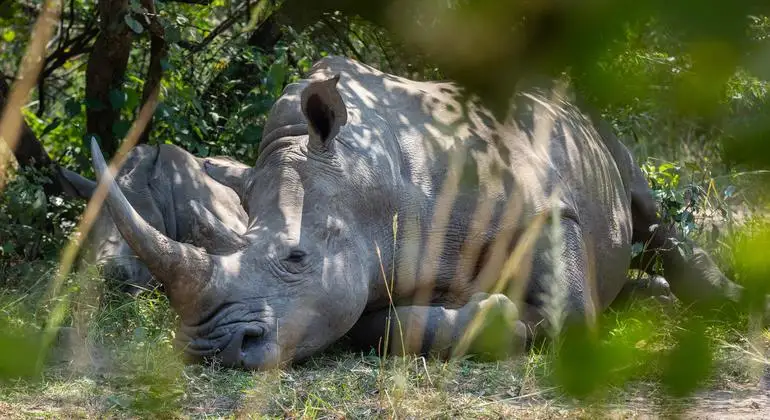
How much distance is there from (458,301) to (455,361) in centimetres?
74

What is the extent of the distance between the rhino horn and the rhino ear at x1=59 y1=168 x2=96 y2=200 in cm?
248

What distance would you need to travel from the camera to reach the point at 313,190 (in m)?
5.43

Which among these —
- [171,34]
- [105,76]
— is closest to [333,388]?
[171,34]

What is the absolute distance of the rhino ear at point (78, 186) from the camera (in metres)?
7.33

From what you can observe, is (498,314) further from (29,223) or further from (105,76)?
(105,76)

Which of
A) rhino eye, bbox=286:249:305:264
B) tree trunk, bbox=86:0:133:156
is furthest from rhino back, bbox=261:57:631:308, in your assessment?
tree trunk, bbox=86:0:133:156

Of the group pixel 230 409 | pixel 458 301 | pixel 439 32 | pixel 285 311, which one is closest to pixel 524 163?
pixel 458 301

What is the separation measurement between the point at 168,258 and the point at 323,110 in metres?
1.08

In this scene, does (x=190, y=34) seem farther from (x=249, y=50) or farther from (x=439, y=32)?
(x=439, y=32)

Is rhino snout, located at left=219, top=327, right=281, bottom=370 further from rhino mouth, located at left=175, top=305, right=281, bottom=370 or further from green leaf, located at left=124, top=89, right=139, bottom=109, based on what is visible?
green leaf, located at left=124, top=89, right=139, bottom=109

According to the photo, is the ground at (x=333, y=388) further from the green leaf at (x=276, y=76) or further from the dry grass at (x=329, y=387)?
the green leaf at (x=276, y=76)

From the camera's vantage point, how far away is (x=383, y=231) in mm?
5676

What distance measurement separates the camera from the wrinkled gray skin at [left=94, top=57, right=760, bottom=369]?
16.5 feet

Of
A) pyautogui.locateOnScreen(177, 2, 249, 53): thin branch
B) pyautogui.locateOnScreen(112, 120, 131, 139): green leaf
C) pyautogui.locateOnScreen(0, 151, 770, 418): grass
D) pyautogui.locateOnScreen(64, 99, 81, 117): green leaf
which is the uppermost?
pyautogui.locateOnScreen(177, 2, 249, 53): thin branch
